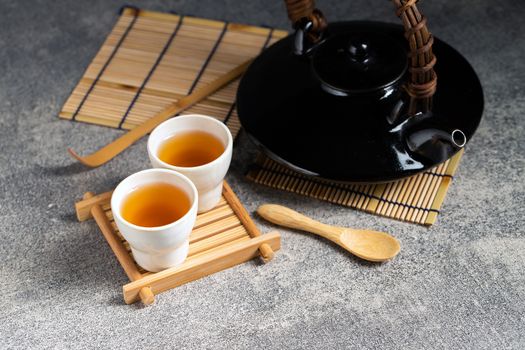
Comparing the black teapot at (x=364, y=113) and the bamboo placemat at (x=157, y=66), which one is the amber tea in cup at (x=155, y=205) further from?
the bamboo placemat at (x=157, y=66)

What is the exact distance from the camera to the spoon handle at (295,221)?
3.95 feet

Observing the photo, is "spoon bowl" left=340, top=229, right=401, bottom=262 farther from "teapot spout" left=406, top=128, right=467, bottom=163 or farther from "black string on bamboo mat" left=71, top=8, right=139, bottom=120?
"black string on bamboo mat" left=71, top=8, right=139, bottom=120

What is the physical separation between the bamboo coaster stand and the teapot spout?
25 centimetres

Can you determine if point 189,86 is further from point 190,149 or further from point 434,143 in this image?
point 434,143

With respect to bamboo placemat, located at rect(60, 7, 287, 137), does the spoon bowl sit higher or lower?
higher

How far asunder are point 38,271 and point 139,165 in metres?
0.27

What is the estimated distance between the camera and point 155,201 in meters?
1.11

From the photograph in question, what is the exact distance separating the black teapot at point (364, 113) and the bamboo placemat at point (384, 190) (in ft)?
0.26

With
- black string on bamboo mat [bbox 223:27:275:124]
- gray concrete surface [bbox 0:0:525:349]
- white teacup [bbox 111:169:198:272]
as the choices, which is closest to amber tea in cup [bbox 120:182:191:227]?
white teacup [bbox 111:169:198:272]

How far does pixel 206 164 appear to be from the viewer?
1.14m

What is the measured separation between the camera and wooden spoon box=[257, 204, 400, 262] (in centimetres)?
118

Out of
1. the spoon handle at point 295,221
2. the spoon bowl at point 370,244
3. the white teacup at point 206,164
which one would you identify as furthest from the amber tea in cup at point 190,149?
the spoon bowl at point 370,244

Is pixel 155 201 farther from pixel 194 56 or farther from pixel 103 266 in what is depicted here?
pixel 194 56

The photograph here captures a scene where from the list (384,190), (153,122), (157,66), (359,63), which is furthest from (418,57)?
(157,66)
